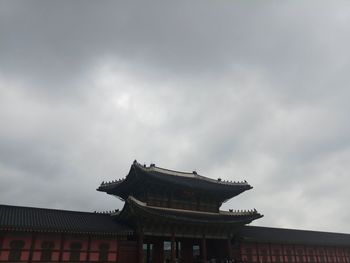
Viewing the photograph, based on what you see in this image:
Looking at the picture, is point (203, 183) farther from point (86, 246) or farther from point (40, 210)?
point (40, 210)

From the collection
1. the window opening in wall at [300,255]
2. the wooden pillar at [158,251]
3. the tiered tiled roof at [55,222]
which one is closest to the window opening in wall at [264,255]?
the window opening in wall at [300,255]

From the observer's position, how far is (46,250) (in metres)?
27.2

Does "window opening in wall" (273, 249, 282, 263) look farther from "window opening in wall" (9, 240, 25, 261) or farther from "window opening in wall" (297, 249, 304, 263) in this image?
"window opening in wall" (9, 240, 25, 261)

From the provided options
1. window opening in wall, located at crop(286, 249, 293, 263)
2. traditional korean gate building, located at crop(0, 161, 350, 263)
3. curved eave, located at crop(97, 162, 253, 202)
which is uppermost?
curved eave, located at crop(97, 162, 253, 202)

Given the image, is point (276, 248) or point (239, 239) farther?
point (276, 248)

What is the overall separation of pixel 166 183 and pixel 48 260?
13244 mm

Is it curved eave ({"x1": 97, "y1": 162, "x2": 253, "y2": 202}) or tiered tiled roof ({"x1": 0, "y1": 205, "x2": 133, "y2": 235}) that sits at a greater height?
curved eave ({"x1": 97, "y1": 162, "x2": 253, "y2": 202})

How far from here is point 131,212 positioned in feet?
99.3

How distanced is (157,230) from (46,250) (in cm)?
1017

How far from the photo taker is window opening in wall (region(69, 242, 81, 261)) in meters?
28.0

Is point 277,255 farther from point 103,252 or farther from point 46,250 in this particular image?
point 46,250

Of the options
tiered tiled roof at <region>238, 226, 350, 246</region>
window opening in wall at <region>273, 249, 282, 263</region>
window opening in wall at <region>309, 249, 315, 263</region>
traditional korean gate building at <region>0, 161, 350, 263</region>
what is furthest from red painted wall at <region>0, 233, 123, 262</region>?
window opening in wall at <region>309, 249, 315, 263</region>

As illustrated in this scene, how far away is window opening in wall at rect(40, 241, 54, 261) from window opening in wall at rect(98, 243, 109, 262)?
165 inches

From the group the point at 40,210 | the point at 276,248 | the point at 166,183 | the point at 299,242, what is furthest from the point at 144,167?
the point at 299,242
